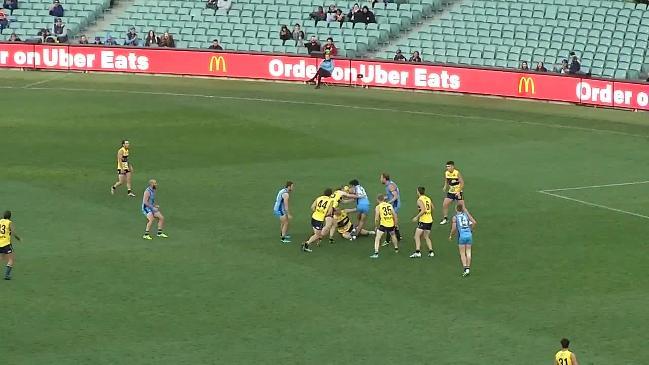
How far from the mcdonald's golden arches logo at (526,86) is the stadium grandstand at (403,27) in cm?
148

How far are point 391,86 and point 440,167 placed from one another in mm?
16673

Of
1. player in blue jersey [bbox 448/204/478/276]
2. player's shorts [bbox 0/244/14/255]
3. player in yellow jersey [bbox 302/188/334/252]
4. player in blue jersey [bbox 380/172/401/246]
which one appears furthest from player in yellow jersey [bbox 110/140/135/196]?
player in blue jersey [bbox 448/204/478/276]

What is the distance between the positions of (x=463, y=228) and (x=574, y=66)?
1084 inches

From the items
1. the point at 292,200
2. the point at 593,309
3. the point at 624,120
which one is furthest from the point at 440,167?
the point at 593,309

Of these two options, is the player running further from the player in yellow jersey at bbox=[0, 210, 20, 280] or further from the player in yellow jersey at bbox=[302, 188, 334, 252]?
the player in yellow jersey at bbox=[0, 210, 20, 280]

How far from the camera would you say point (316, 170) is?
47.8 meters

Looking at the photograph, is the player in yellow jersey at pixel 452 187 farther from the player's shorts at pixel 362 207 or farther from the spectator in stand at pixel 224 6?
the spectator in stand at pixel 224 6

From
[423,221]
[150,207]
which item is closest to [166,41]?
[150,207]

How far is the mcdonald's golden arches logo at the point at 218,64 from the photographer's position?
67363mm

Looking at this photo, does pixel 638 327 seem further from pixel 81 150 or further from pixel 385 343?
pixel 81 150

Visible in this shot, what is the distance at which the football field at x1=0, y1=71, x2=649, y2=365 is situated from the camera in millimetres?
30234

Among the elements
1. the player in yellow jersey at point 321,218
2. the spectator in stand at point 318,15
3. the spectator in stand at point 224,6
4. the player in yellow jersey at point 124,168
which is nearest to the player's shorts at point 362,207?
the player in yellow jersey at point 321,218

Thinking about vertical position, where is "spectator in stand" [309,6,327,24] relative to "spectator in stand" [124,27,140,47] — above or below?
above

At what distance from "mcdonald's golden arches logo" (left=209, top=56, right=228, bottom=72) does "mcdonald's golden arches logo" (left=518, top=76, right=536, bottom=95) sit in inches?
573
